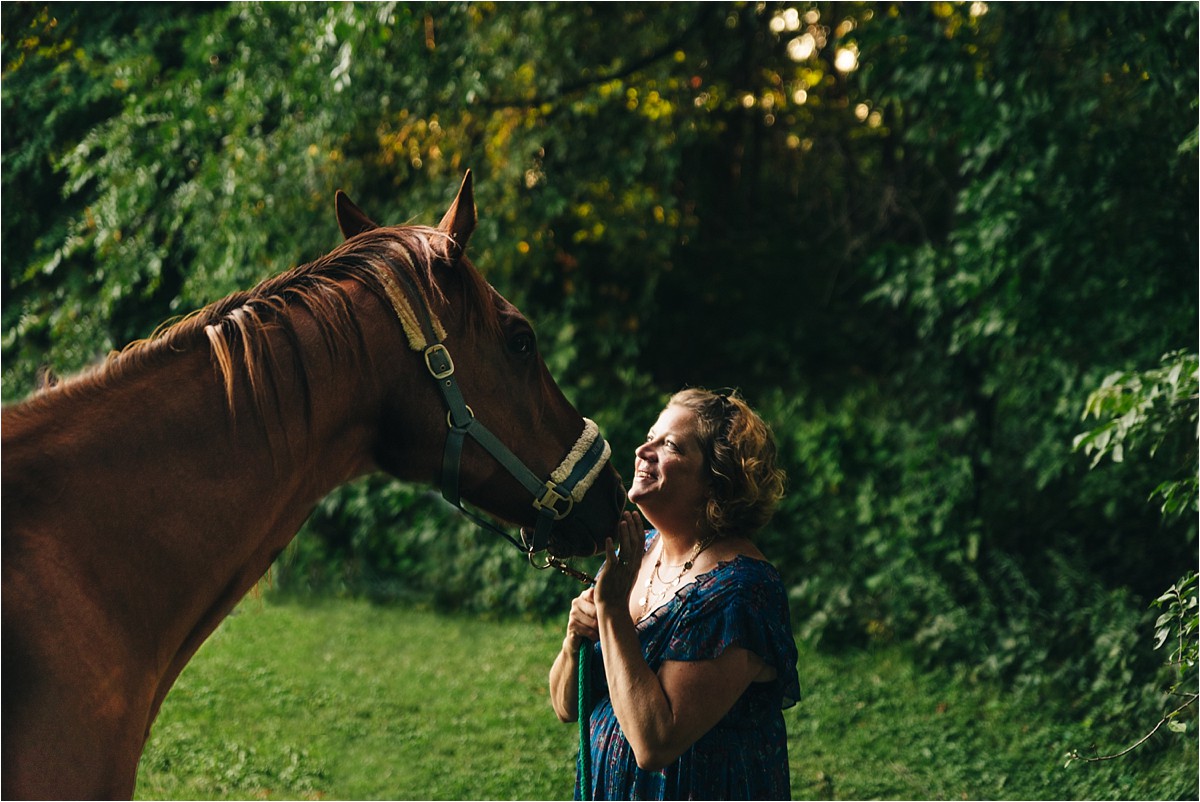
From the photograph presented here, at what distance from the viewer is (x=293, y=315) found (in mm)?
1706

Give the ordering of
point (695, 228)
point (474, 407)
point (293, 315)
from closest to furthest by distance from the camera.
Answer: point (293, 315)
point (474, 407)
point (695, 228)

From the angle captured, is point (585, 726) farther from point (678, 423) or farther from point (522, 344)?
point (522, 344)

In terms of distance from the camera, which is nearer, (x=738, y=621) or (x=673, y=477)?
(x=738, y=621)

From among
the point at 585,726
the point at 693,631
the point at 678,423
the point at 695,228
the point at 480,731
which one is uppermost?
the point at 695,228

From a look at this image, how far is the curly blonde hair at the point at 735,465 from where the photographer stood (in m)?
2.11

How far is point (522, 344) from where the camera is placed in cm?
193

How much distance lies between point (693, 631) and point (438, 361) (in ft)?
2.32

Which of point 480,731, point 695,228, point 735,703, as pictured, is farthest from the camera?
point 695,228

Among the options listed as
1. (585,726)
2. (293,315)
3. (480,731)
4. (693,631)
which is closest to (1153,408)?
(693,631)

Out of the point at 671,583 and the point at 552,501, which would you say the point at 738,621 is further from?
the point at 552,501

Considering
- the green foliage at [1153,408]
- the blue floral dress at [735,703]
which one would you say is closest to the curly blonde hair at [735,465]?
the blue floral dress at [735,703]

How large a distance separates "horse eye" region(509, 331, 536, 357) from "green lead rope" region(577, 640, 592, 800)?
0.63m

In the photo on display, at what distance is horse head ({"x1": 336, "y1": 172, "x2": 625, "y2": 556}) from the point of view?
178 centimetres

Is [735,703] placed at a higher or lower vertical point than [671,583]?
lower
